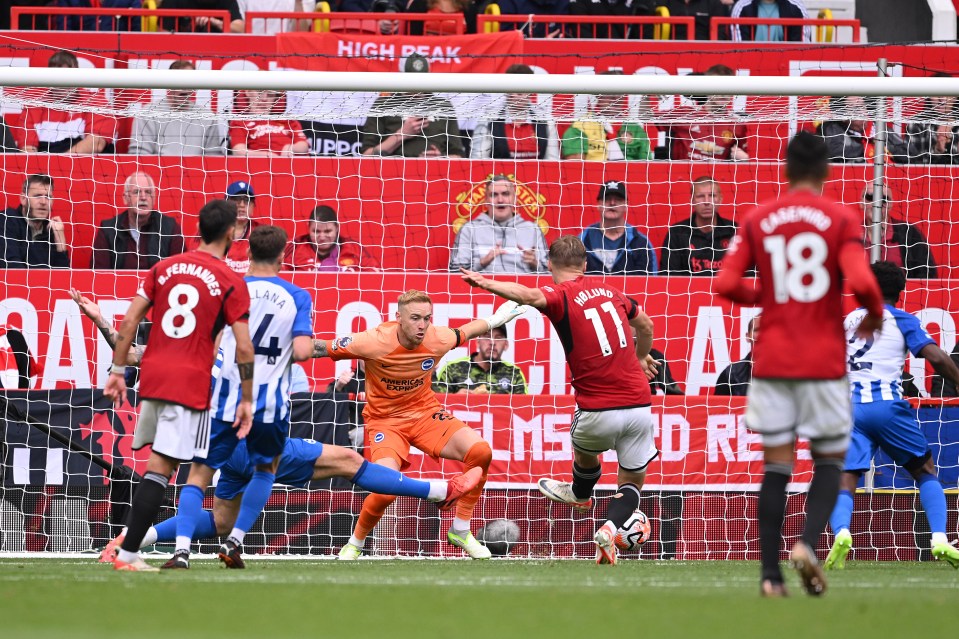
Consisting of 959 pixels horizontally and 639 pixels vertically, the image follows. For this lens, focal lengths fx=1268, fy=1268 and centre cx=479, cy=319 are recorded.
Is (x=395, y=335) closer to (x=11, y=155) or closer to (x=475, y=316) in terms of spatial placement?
(x=475, y=316)

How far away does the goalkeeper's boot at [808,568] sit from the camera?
5148mm

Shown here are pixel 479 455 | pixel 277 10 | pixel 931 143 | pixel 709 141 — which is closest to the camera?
pixel 479 455

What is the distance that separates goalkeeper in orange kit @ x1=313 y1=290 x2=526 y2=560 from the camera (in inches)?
353

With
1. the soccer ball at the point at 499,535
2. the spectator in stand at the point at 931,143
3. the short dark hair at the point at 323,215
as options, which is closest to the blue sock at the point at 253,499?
the soccer ball at the point at 499,535

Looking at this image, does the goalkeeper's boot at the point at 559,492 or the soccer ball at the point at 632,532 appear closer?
the soccer ball at the point at 632,532

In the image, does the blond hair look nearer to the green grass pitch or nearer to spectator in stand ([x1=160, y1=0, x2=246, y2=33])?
the green grass pitch

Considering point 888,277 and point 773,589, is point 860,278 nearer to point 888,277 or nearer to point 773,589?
point 773,589

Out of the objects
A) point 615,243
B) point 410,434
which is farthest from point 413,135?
point 410,434

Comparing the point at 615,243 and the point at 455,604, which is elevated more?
the point at 615,243

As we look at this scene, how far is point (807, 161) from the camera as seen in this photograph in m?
5.42

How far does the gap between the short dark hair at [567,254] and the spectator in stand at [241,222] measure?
11.3 feet

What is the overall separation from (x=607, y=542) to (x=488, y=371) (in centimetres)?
297

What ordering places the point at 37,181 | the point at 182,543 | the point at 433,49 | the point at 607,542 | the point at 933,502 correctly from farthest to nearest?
the point at 433,49 < the point at 37,181 < the point at 933,502 < the point at 607,542 < the point at 182,543

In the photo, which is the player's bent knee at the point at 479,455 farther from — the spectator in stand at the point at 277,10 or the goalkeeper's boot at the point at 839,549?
the spectator in stand at the point at 277,10
